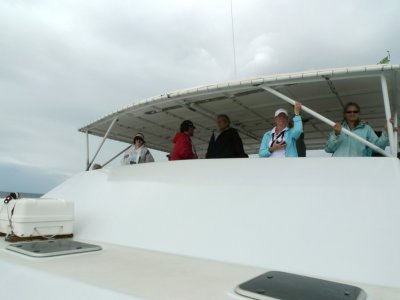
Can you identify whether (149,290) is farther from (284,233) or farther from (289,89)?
(289,89)

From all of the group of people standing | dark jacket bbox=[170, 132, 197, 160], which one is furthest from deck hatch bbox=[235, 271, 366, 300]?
dark jacket bbox=[170, 132, 197, 160]

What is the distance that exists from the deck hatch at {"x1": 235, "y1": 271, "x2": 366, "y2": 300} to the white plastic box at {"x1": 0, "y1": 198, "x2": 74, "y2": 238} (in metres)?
2.06

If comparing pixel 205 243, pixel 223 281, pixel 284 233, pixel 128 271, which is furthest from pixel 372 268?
pixel 128 271

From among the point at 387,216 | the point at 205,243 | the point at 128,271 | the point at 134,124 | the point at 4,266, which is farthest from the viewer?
the point at 134,124

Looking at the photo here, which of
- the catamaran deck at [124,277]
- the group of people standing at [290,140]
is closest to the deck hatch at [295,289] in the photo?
the catamaran deck at [124,277]

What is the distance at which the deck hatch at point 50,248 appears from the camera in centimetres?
224

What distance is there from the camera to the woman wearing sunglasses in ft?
11.0

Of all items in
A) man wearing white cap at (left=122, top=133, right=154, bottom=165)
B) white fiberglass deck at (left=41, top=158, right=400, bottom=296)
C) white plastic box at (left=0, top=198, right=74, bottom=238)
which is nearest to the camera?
white fiberglass deck at (left=41, top=158, right=400, bottom=296)

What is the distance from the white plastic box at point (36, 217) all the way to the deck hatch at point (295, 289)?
206 cm

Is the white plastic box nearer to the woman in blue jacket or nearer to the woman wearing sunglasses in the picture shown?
Answer: the woman in blue jacket

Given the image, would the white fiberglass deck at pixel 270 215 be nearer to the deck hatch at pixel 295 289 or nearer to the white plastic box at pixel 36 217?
the white plastic box at pixel 36 217

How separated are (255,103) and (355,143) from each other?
60.4 inches

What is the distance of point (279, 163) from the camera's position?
3.07 m

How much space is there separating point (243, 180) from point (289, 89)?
1536 millimetres
